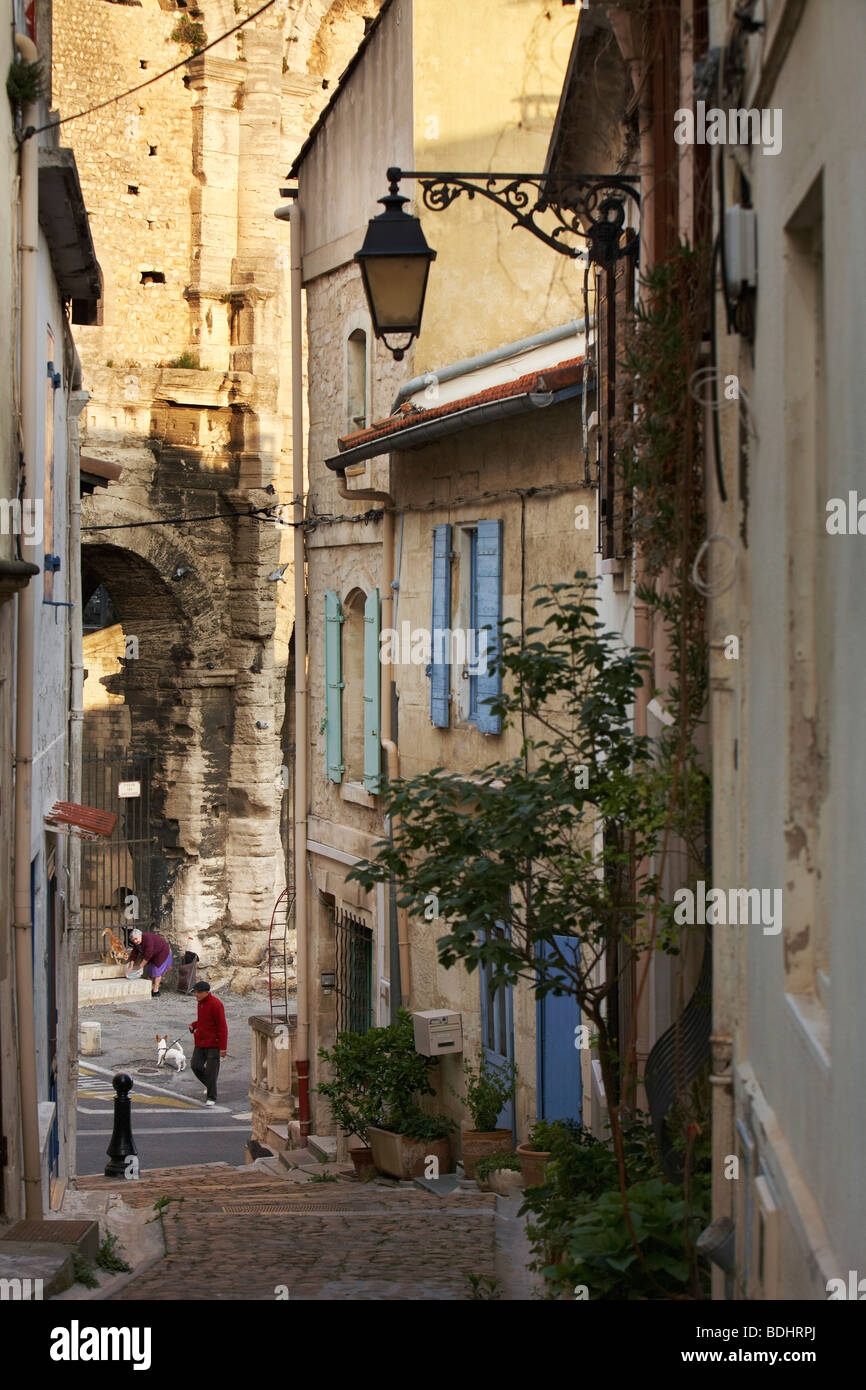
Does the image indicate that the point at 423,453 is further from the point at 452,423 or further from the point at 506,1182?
the point at 506,1182

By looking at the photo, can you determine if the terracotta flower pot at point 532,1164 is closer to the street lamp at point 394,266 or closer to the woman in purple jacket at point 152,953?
the street lamp at point 394,266

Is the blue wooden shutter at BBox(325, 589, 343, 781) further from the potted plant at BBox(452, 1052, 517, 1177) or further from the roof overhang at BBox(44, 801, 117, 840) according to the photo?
the roof overhang at BBox(44, 801, 117, 840)

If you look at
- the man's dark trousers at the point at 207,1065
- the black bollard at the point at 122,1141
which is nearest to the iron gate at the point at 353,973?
the man's dark trousers at the point at 207,1065

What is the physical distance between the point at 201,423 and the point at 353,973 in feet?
35.7

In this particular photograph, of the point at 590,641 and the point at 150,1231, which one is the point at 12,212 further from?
the point at 150,1231

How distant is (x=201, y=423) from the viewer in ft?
73.7

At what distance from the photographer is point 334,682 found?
1425cm

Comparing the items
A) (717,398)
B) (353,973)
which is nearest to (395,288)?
(717,398)

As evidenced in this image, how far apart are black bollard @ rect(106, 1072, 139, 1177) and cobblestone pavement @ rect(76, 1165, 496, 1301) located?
3.58 ft

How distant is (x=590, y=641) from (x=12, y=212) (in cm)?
419

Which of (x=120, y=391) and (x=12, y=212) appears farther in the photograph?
(x=120, y=391)

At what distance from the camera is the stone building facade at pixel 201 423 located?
2214 cm

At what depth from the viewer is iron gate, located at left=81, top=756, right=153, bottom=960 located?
72.3 feet

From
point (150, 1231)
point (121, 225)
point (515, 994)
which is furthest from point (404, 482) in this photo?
point (121, 225)
